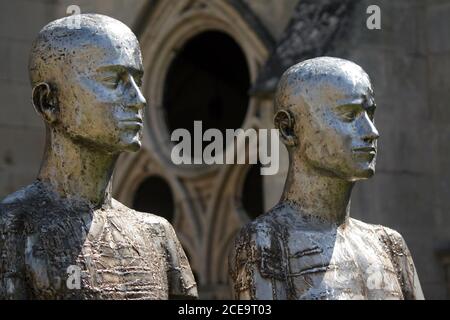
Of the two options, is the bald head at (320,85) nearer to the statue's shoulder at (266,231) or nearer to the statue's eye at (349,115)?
the statue's eye at (349,115)

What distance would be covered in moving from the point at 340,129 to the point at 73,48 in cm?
113

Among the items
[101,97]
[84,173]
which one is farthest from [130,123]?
[84,173]

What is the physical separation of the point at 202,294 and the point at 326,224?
657 cm

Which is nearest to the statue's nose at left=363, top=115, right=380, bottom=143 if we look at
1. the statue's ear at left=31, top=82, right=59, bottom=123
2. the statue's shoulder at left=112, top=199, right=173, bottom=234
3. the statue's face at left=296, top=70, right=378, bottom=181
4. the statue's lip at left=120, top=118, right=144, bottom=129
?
the statue's face at left=296, top=70, right=378, bottom=181

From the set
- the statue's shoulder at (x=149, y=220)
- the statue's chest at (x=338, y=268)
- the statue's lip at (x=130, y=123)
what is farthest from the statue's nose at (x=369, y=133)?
the statue's lip at (x=130, y=123)

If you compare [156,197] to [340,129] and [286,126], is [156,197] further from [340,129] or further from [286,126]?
[340,129]

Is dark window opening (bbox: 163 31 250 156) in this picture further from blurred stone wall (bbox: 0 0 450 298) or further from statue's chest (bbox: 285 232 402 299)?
statue's chest (bbox: 285 232 402 299)

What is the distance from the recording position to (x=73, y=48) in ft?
23.8

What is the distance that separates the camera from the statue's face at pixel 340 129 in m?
7.61

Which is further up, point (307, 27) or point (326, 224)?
point (307, 27)
